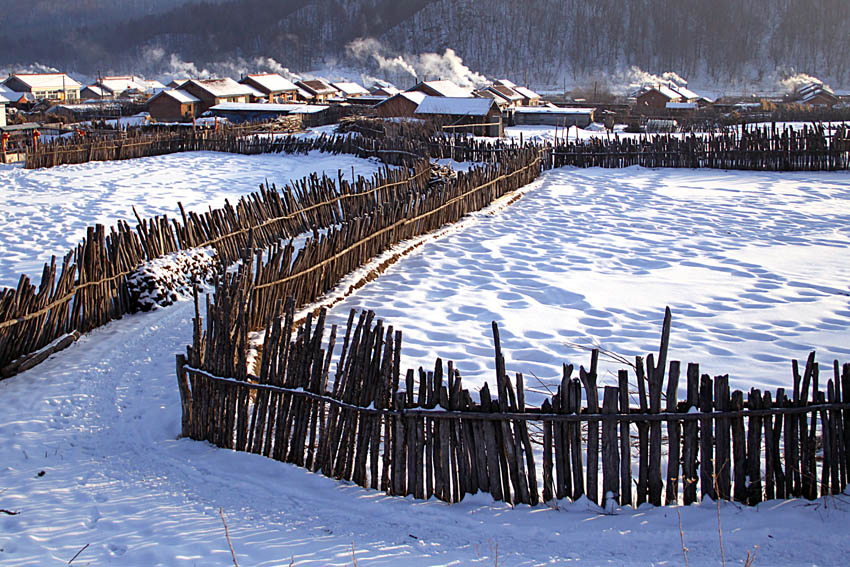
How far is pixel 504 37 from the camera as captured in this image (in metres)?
132

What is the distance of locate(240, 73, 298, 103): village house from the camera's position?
55.8 m

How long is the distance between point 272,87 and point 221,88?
19.8ft

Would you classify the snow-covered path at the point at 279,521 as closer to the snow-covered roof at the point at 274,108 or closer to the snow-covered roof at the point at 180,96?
the snow-covered roof at the point at 274,108

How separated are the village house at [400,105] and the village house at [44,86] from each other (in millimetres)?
42344

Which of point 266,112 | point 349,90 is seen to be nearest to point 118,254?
point 266,112

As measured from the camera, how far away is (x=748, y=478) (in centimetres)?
399

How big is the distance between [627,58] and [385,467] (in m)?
127

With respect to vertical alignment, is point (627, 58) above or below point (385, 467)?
above

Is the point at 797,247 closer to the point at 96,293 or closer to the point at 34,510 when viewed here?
the point at 96,293

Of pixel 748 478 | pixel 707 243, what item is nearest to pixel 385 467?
pixel 748 478

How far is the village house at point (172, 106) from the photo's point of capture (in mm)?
47562

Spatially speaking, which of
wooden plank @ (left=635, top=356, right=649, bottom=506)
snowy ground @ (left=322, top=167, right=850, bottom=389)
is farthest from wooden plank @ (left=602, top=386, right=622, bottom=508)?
snowy ground @ (left=322, top=167, right=850, bottom=389)

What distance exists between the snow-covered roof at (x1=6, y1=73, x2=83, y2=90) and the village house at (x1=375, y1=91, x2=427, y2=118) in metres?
46.6

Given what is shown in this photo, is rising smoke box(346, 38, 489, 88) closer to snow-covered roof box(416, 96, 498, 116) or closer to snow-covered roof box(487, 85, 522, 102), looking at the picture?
snow-covered roof box(487, 85, 522, 102)
